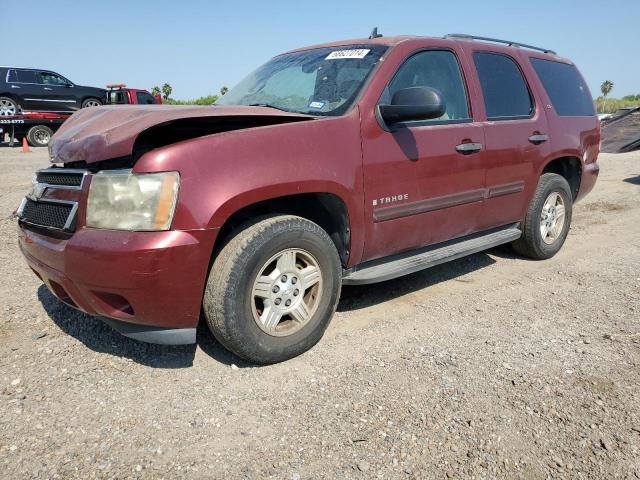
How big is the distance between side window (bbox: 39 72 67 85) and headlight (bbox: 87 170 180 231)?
16.8m

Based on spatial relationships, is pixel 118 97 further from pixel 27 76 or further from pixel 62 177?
pixel 62 177

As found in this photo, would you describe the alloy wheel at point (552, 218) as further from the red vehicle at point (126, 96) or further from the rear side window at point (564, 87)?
the red vehicle at point (126, 96)

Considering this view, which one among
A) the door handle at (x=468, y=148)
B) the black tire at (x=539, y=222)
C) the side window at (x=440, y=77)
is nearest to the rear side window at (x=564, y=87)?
the black tire at (x=539, y=222)

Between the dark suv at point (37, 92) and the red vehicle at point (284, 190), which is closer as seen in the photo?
the red vehicle at point (284, 190)

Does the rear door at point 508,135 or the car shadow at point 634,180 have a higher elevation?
the rear door at point 508,135

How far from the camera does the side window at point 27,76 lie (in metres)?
16.1

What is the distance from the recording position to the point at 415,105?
3.05 metres

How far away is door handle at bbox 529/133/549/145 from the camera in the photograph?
Result: 433cm

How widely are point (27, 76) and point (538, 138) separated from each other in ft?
55.1

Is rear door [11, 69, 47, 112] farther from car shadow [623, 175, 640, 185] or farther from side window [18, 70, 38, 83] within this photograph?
car shadow [623, 175, 640, 185]

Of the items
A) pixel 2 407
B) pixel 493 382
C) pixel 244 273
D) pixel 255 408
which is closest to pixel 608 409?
pixel 493 382

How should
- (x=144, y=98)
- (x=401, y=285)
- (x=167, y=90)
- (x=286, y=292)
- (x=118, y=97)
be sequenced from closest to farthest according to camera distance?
(x=286, y=292) < (x=401, y=285) < (x=118, y=97) < (x=144, y=98) < (x=167, y=90)

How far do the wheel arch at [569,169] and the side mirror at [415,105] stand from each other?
2317 mm

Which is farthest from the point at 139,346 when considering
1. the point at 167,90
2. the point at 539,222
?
the point at 167,90
